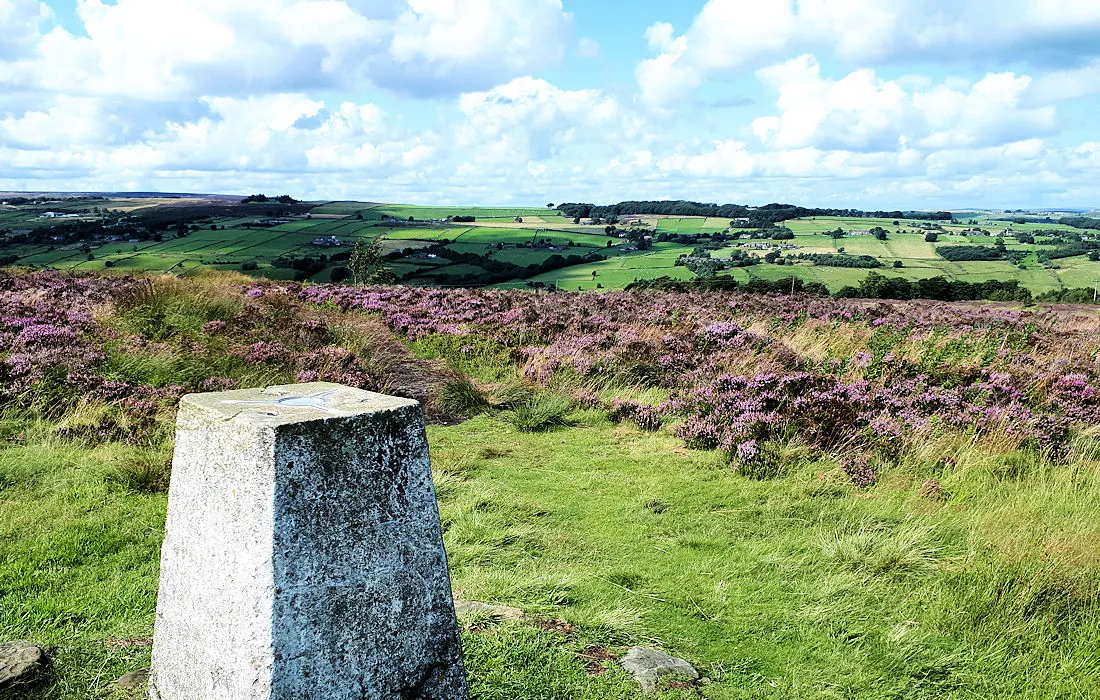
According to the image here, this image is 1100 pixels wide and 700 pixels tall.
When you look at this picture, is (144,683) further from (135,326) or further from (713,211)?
(713,211)

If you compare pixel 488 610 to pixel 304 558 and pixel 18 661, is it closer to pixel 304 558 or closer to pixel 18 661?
pixel 304 558

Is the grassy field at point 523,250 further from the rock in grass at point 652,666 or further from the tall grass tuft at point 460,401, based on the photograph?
the rock in grass at point 652,666

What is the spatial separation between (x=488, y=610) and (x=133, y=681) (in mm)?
1921

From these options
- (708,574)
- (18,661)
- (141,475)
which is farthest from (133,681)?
(708,574)

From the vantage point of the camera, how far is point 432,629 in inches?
104

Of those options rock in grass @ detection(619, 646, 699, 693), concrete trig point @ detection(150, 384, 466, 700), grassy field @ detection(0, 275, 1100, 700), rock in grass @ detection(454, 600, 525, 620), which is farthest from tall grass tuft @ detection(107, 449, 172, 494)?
rock in grass @ detection(619, 646, 699, 693)

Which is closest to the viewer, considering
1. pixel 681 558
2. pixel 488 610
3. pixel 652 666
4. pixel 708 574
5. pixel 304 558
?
pixel 304 558

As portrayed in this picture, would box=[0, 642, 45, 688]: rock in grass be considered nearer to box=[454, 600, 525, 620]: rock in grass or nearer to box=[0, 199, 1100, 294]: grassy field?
box=[454, 600, 525, 620]: rock in grass

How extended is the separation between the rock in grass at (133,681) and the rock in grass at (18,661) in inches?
16.0

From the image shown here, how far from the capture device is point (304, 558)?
2314mm

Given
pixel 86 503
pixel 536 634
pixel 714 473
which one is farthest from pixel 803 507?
pixel 86 503

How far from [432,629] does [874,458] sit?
6039mm

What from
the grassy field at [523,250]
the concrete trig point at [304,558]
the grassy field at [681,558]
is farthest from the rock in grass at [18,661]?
the grassy field at [523,250]

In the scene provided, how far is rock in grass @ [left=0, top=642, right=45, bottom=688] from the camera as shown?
319cm
